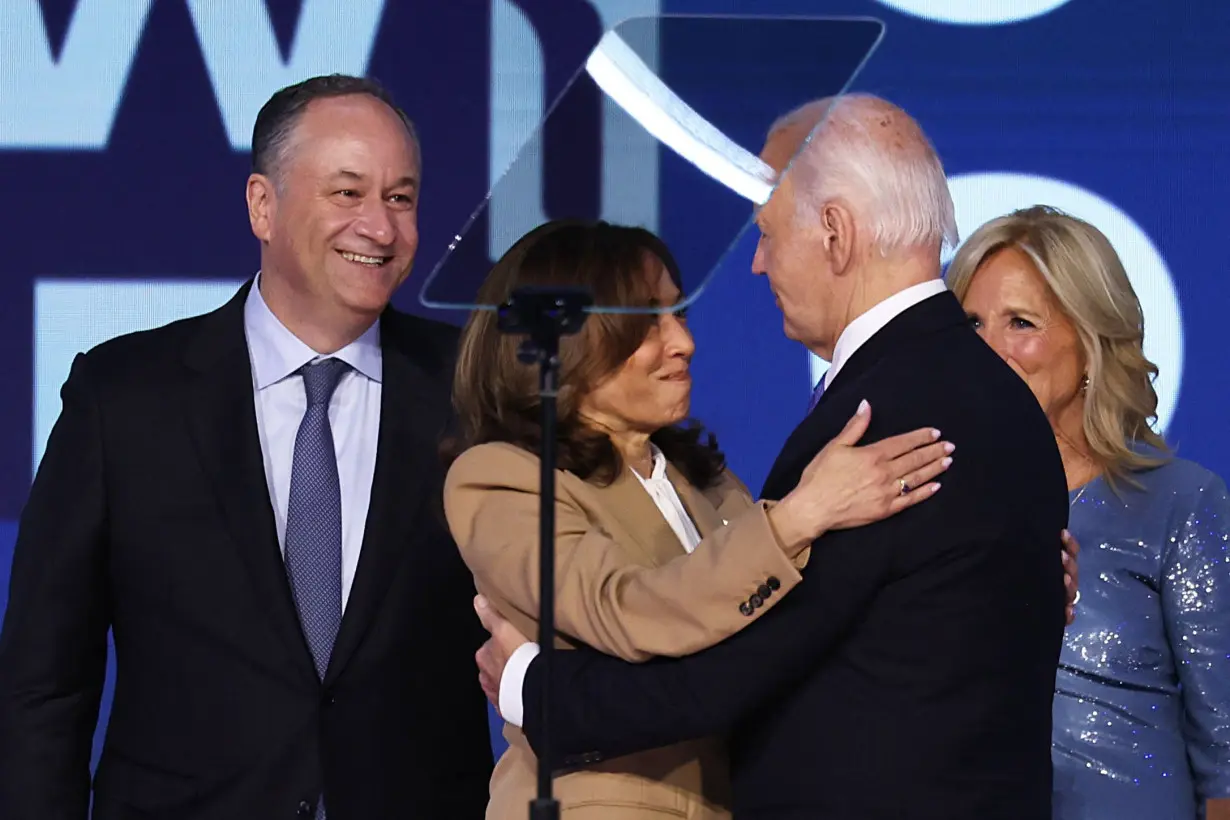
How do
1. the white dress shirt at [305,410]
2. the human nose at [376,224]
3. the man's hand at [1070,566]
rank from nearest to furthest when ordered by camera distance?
the man's hand at [1070,566] < the white dress shirt at [305,410] < the human nose at [376,224]

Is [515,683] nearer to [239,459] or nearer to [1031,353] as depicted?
[239,459]

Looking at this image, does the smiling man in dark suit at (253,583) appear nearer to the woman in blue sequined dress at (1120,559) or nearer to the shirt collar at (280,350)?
the shirt collar at (280,350)

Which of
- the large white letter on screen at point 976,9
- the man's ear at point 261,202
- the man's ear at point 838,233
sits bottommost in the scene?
the man's ear at point 838,233

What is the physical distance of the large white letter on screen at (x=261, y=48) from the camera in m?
3.49

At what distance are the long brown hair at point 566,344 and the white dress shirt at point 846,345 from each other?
0.22m

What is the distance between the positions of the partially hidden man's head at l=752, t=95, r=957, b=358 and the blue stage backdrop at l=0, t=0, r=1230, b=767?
1.52 m

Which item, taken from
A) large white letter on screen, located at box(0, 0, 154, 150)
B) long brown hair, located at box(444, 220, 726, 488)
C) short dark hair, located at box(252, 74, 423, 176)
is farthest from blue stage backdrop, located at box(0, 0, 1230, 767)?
long brown hair, located at box(444, 220, 726, 488)

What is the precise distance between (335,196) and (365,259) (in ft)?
0.42

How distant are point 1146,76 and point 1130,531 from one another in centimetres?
122

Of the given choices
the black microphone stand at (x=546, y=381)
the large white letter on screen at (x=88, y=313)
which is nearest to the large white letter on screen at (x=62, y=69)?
the large white letter on screen at (x=88, y=313)

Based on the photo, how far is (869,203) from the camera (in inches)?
78.5

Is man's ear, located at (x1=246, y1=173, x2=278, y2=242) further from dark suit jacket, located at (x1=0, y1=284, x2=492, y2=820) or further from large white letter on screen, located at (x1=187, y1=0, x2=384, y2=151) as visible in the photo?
large white letter on screen, located at (x1=187, y1=0, x2=384, y2=151)

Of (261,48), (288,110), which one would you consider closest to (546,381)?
(288,110)

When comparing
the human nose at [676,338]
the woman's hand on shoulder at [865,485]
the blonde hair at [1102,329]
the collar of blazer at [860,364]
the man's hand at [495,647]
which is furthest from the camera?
the blonde hair at [1102,329]
